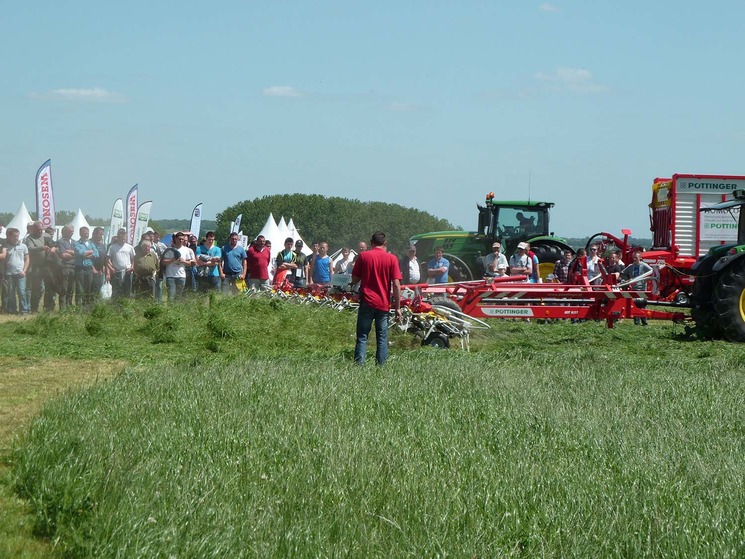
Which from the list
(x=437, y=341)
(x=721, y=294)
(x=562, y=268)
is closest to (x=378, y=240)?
(x=437, y=341)

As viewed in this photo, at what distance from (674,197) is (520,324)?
542 centimetres

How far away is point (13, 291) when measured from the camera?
19.9m

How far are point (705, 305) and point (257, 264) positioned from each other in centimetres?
893

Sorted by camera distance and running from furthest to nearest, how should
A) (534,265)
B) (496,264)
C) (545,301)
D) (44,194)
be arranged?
1. (44,194)
2. (534,265)
3. (496,264)
4. (545,301)

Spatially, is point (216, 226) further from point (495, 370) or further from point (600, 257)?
point (495, 370)

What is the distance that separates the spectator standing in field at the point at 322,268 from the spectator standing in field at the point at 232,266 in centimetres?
163

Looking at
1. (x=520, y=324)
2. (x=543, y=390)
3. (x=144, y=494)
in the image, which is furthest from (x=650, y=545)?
A: (x=520, y=324)

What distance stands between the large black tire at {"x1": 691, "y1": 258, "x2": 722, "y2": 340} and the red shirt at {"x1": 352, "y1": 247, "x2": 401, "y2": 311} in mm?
6278

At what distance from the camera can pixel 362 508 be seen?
221 inches

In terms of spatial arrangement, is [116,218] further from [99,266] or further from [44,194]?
[99,266]

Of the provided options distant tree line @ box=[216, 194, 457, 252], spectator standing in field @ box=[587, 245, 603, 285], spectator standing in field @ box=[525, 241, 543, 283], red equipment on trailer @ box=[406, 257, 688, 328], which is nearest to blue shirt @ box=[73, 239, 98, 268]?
red equipment on trailer @ box=[406, 257, 688, 328]

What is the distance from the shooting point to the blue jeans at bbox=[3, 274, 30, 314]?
781 inches

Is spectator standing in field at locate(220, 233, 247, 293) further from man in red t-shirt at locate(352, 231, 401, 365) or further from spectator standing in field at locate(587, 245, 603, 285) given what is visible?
man in red t-shirt at locate(352, 231, 401, 365)

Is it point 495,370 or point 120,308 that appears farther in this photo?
point 120,308
